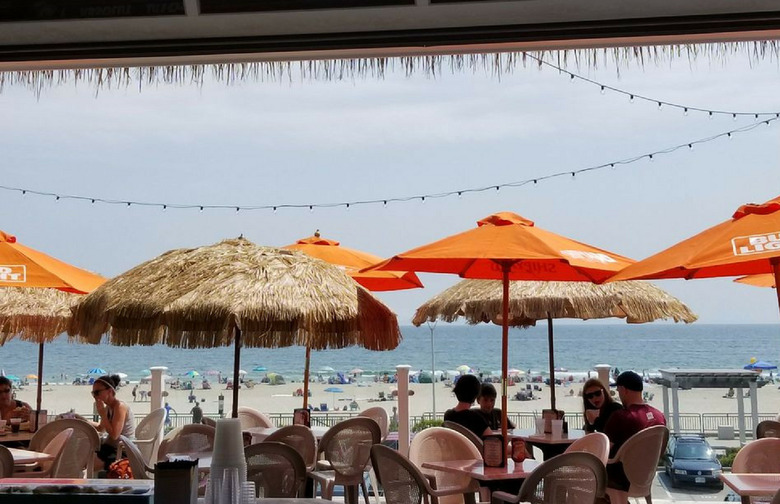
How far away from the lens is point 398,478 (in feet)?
15.5

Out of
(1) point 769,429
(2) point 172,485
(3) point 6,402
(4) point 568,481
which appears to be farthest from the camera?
(3) point 6,402

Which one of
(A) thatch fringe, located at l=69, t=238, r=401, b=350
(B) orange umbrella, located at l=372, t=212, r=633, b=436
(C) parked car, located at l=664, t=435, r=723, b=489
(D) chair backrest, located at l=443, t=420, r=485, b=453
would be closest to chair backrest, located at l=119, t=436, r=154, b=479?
(A) thatch fringe, located at l=69, t=238, r=401, b=350

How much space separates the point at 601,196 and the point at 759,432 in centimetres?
6690

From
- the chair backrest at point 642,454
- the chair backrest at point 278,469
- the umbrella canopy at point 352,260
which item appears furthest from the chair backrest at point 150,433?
the chair backrest at point 642,454

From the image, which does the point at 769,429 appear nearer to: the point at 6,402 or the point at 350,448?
the point at 350,448

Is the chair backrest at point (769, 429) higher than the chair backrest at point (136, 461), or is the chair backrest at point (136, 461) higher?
the chair backrest at point (769, 429)

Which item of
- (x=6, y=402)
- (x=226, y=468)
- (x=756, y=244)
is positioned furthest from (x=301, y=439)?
(x=226, y=468)

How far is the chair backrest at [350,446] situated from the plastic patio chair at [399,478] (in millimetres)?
1697

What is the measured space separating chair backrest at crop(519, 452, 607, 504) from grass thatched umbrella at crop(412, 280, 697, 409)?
441cm

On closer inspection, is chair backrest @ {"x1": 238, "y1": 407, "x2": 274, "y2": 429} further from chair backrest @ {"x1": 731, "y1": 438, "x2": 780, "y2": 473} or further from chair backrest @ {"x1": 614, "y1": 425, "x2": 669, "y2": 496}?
chair backrest @ {"x1": 731, "y1": 438, "x2": 780, "y2": 473}

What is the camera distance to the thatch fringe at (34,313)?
8.59 m

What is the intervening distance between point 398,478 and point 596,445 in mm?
1454

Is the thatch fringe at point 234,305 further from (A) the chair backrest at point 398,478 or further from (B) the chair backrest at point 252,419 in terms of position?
(B) the chair backrest at point 252,419

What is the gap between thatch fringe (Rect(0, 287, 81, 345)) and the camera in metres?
8.59
